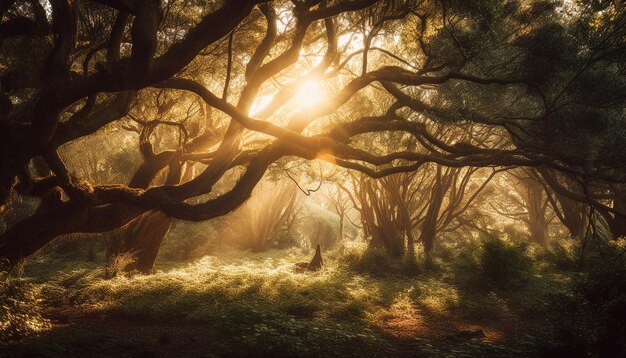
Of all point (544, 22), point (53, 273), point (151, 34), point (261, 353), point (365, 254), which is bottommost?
point (53, 273)

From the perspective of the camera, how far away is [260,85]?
31.8 feet

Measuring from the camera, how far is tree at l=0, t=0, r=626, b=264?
6629 mm

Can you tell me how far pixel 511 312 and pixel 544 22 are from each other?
8387 millimetres

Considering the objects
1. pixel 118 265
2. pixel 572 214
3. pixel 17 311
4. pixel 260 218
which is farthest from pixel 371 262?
pixel 17 311

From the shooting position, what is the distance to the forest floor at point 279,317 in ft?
19.6

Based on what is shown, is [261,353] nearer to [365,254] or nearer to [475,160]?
[475,160]

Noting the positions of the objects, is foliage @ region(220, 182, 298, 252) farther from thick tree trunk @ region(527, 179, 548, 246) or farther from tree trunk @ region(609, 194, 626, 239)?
tree trunk @ region(609, 194, 626, 239)

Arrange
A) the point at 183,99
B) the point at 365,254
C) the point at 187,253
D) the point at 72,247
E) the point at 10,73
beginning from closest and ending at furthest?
the point at 10,73 < the point at 183,99 < the point at 365,254 < the point at 72,247 < the point at 187,253

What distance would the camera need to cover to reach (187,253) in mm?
22500

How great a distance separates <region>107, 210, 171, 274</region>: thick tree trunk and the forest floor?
1128 millimetres

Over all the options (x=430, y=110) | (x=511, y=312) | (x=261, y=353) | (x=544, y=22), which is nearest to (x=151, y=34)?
(x=261, y=353)

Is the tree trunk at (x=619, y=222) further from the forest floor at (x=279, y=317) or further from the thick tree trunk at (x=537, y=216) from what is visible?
the thick tree trunk at (x=537, y=216)

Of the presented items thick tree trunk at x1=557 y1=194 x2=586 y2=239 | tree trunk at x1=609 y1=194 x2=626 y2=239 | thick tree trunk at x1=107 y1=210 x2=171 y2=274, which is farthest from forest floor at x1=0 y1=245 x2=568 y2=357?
thick tree trunk at x1=557 y1=194 x2=586 y2=239

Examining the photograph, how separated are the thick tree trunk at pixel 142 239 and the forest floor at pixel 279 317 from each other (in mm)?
1128
